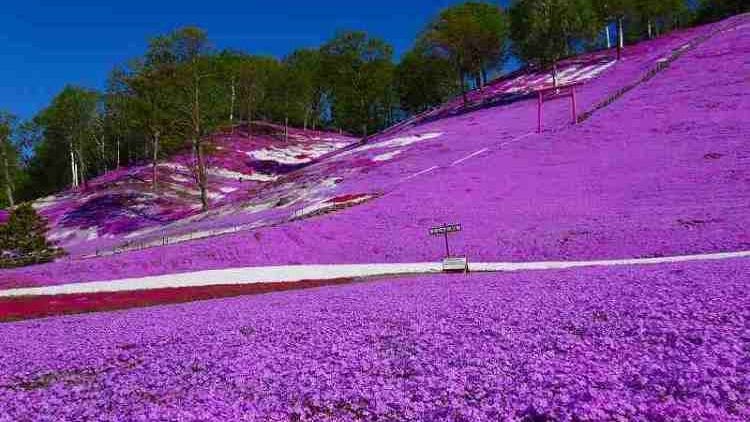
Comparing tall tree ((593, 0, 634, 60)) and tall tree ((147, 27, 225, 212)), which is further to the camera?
tall tree ((593, 0, 634, 60))

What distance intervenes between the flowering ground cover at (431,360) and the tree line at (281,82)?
51.2 m

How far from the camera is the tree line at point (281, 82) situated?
6838cm

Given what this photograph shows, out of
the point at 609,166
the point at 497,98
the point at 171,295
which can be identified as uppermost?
the point at 497,98

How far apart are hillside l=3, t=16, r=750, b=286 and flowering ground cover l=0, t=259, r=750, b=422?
47.8 ft

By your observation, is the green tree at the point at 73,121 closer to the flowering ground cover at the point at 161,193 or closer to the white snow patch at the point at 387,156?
the flowering ground cover at the point at 161,193

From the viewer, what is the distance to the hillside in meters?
31.1

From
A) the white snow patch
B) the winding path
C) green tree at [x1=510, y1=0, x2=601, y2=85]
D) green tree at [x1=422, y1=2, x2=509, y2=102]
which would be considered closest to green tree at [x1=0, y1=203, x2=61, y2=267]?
the winding path

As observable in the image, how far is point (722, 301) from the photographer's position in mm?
11477

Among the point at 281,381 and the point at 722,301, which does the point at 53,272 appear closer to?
the point at 281,381

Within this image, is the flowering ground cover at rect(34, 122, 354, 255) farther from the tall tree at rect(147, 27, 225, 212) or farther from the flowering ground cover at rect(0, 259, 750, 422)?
the flowering ground cover at rect(0, 259, 750, 422)

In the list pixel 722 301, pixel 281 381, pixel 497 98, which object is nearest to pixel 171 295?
pixel 281 381

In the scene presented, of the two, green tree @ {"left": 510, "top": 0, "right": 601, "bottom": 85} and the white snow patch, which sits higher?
green tree @ {"left": 510, "top": 0, "right": 601, "bottom": 85}

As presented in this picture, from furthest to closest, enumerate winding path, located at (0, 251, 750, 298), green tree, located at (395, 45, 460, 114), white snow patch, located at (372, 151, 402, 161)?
1. green tree, located at (395, 45, 460, 114)
2. white snow patch, located at (372, 151, 402, 161)
3. winding path, located at (0, 251, 750, 298)

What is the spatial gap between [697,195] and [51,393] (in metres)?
34.8
